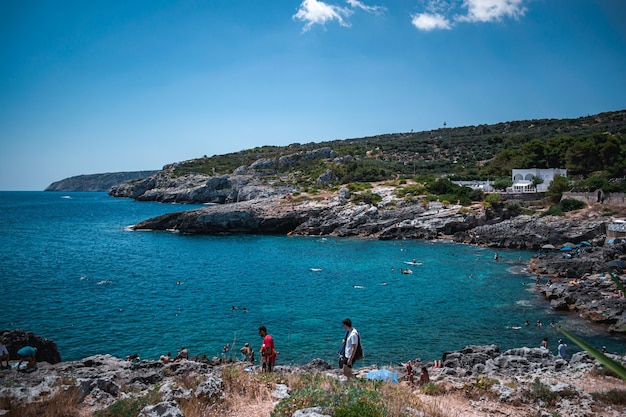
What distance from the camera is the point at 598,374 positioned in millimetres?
11766

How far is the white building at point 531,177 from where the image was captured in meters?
55.7

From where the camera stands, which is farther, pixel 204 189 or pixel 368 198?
pixel 204 189

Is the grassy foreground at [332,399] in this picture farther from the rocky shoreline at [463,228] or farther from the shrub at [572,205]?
the shrub at [572,205]

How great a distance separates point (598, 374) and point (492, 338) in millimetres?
8594

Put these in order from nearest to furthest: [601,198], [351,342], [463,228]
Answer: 1. [351,342]
2. [601,198]
3. [463,228]

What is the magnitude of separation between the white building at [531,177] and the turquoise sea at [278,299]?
57.7 ft

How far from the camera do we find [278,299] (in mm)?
26953

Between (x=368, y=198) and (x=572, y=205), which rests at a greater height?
(x=368, y=198)

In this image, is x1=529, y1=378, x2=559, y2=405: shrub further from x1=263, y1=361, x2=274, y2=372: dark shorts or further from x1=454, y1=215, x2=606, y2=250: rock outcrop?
x1=454, y1=215, x2=606, y2=250: rock outcrop

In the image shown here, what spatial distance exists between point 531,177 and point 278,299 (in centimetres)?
4756

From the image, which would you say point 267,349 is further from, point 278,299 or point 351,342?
point 278,299

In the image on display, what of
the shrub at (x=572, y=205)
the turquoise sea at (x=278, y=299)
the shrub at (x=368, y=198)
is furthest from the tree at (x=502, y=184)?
the turquoise sea at (x=278, y=299)

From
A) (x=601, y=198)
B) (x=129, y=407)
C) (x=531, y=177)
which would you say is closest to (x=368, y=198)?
(x=531, y=177)

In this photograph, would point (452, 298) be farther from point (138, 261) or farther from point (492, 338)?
point (138, 261)
